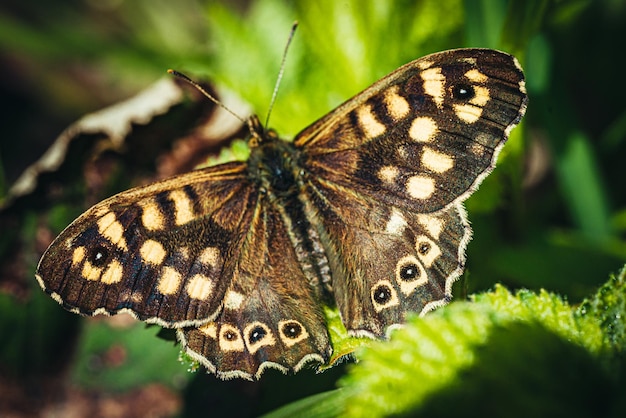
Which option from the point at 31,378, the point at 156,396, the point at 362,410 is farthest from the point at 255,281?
the point at 31,378

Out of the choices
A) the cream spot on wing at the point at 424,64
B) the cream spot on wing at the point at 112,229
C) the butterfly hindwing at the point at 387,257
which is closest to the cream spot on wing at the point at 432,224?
the butterfly hindwing at the point at 387,257

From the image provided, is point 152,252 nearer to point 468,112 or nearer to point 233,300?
point 233,300

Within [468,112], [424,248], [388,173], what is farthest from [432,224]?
[468,112]

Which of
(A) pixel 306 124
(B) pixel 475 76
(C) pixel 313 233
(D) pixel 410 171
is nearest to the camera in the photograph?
(B) pixel 475 76

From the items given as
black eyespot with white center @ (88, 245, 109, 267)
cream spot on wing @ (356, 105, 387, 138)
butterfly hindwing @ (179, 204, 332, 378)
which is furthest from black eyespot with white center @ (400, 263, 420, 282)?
black eyespot with white center @ (88, 245, 109, 267)

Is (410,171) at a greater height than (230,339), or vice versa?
(410,171)

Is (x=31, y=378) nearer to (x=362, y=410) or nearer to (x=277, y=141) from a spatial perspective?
(x=277, y=141)

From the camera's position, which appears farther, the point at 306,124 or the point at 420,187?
the point at 306,124
